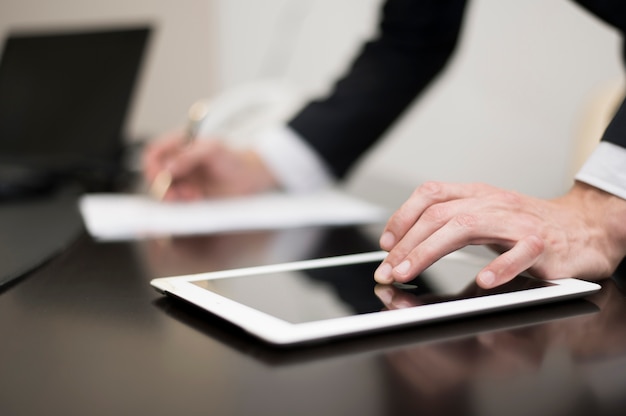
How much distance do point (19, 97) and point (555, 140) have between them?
1131mm

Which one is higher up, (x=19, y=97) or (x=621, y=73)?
(x=19, y=97)

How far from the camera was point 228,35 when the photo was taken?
239 cm

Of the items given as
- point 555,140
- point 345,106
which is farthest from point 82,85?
point 555,140

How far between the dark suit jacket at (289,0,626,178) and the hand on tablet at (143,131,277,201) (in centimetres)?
11

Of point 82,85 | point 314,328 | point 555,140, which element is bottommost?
point 555,140

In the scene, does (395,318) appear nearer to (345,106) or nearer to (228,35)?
(345,106)

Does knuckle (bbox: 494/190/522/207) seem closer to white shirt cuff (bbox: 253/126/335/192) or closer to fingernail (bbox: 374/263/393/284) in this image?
fingernail (bbox: 374/263/393/284)

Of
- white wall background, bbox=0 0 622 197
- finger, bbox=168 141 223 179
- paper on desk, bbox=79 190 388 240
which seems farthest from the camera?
white wall background, bbox=0 0 622 197

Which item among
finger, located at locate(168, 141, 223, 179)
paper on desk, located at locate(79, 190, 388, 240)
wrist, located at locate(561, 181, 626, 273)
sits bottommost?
wrist, located at locate(561, 181, 626, 273)

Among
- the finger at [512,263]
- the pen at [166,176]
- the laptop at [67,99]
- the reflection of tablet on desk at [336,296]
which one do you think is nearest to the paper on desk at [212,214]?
the pen at [166,176]

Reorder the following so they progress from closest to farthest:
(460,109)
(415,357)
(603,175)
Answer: (415,357) < (603,175) < (460,109)

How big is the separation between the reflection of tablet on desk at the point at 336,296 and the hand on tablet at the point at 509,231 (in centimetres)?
2

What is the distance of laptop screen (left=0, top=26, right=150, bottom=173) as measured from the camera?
129 cm

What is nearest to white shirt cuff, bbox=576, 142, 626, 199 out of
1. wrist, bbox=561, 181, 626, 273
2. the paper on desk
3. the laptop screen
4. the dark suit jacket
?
wrist, bbox=561, 181, 626, 273
